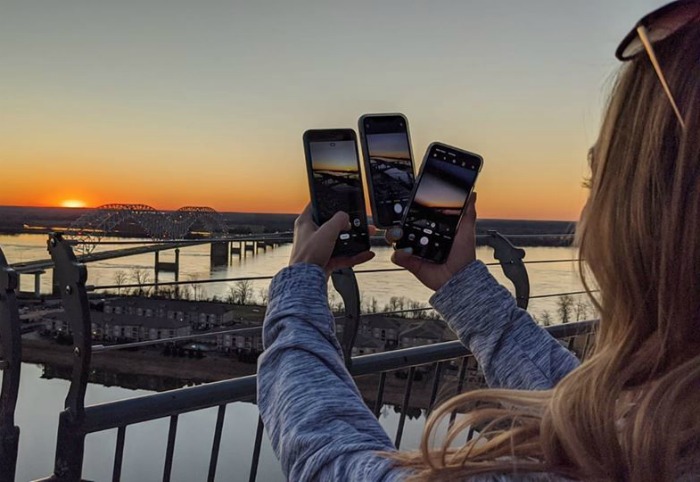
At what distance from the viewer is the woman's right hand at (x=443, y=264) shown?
1308 millimetres

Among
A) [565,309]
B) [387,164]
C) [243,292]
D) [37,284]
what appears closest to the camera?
[387,164]

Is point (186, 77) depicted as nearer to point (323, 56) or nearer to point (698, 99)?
point (323, 56)

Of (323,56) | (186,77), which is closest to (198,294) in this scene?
(323,56)

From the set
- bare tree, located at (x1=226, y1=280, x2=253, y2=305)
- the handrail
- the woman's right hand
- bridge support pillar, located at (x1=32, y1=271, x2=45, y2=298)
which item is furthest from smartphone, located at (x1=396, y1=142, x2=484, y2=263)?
bridge support pillar, located at (x1=32, y1=271, x2=45, y2=298)

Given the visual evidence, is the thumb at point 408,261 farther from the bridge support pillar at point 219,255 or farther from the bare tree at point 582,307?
the bridge support pillar at point 219,255

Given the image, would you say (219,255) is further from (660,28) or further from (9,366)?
(660,28)

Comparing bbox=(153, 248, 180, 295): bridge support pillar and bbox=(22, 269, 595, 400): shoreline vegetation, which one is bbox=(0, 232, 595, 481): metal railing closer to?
bbox=(22, 269, 595, 400): shoreline vegetation

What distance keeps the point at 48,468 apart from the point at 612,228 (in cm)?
168

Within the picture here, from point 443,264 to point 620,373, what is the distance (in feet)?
2.05

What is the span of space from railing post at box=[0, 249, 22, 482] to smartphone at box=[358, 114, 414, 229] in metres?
A: 0.96

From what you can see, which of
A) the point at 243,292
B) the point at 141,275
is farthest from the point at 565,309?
the point at 141,275

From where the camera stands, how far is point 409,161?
5.27ft

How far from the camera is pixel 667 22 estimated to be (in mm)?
742

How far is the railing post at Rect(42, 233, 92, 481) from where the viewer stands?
1709mm
